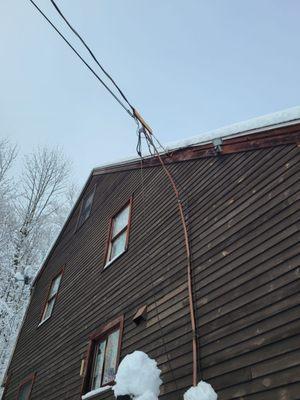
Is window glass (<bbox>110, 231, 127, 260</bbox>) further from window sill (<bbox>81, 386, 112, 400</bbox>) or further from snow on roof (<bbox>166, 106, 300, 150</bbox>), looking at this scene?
window sill (<bbox>81, 386, 112, 400</bbox>)

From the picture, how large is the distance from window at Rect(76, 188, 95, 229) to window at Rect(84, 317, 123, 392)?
195 inches

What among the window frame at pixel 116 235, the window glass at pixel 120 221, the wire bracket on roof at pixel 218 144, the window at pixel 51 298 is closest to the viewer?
the wire bracket on roof at pixel 218 144

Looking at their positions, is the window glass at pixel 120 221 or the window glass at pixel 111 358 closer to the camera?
the window glass at pixel 111 358

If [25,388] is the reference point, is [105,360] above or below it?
below

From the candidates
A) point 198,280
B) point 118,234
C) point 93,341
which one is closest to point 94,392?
point 93,341

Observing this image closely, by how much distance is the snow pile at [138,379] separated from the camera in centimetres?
400

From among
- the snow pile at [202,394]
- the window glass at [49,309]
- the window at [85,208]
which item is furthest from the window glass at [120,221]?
the snow pile at [202,394]

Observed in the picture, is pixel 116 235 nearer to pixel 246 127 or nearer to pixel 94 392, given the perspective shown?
pixel 94 392

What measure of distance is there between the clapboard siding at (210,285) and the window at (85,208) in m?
2.45

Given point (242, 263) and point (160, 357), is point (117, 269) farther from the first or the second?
point (242, 263)

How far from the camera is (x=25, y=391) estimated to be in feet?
30.4

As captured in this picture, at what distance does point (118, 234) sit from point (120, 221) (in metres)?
0.44

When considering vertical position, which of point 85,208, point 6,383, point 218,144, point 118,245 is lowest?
point 6,383

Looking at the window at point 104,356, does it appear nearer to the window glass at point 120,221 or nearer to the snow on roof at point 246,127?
the window glass at point 120,221
